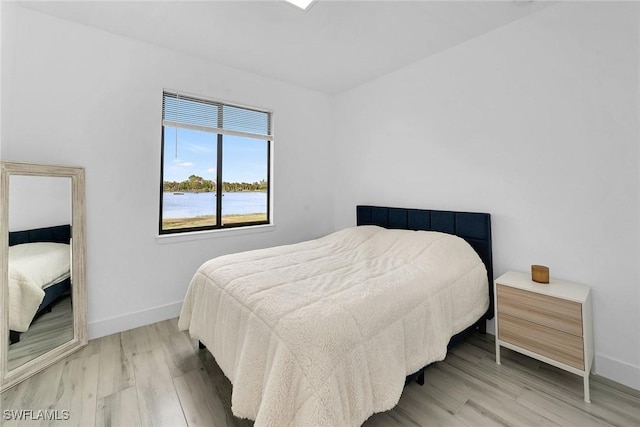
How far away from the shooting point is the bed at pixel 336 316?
3.71 ft

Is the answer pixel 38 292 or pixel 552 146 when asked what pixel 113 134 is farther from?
pixel 552 146

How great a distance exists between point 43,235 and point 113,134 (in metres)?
0.99

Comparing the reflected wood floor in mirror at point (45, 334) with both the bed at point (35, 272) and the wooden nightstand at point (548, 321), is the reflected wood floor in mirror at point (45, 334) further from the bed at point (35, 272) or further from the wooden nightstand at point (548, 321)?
the wooden nightstand at point (548, 321)

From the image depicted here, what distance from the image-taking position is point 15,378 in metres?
1.77

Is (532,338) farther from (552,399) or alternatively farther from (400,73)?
(400,73)

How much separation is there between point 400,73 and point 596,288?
2675 millimetres

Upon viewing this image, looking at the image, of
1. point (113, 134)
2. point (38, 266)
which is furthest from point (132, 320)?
point (113, 134)

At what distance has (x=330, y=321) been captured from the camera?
125cm

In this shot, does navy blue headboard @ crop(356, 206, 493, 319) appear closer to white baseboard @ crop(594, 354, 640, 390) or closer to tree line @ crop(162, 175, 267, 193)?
white baseboard @ crop(594, 354, 640, 390)

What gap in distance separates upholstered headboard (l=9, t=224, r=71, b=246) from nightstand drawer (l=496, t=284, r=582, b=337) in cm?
341

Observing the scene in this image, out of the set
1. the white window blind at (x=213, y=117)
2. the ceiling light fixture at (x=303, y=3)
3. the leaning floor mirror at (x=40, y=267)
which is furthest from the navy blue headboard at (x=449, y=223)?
the leaning floor mirror at (x=40, y=267)

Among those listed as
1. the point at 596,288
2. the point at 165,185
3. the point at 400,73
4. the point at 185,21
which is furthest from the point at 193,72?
the point at 596,288

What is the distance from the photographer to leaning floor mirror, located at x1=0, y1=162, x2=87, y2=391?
70.6 inches

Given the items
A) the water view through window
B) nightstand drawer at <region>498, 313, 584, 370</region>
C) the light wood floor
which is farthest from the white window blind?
nightstand drawer at <region>498, 313, 584, 370</region>
